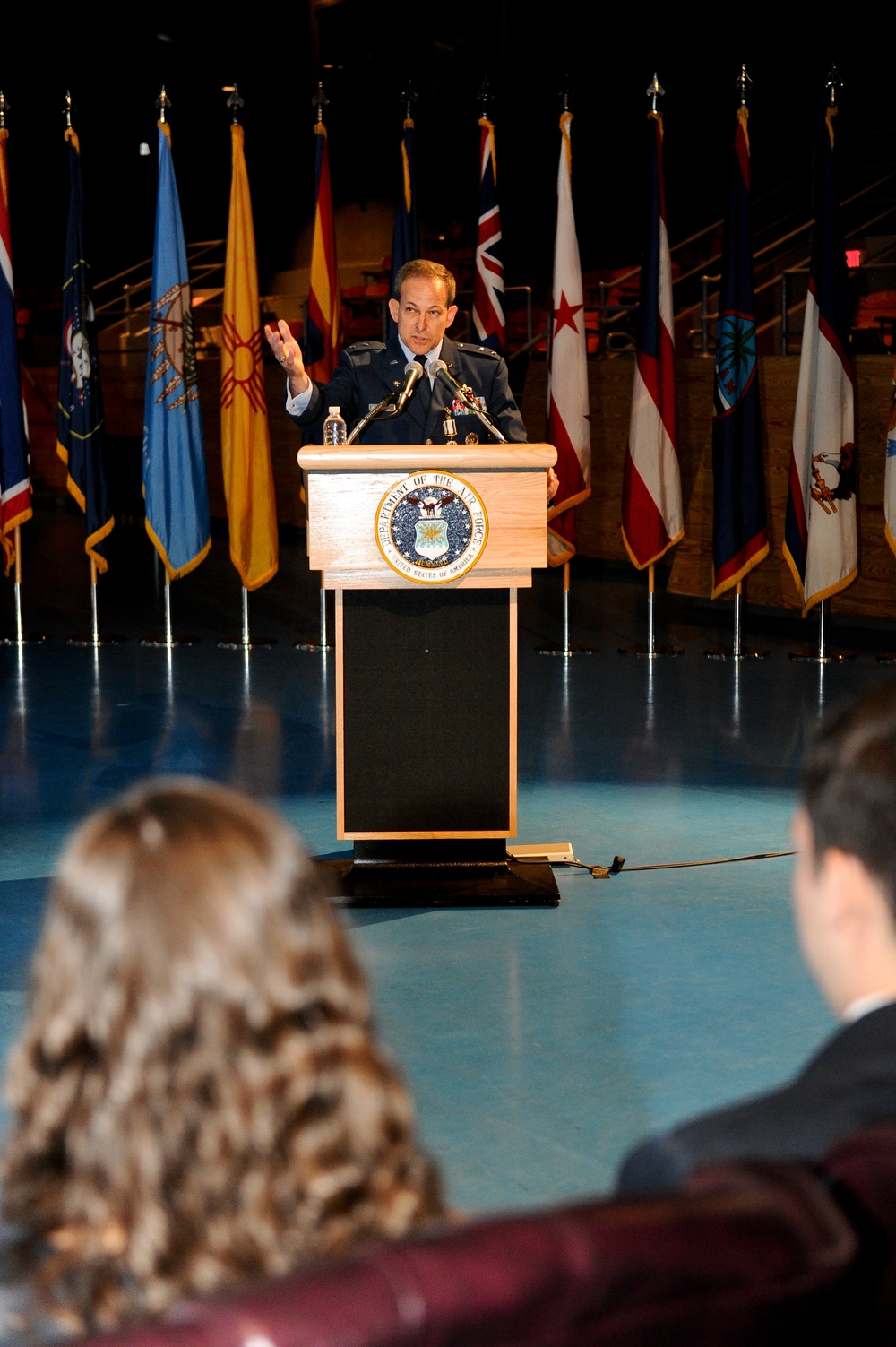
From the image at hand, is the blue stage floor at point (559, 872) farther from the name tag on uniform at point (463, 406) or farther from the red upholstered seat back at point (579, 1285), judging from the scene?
the red upholstered seat back at point (579, 1285)

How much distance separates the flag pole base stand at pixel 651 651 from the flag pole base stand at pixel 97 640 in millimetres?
2991

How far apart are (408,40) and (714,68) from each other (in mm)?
4039

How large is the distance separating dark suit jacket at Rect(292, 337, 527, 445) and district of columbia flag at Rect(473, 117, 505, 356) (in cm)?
394

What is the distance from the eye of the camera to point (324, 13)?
15984 millimetres

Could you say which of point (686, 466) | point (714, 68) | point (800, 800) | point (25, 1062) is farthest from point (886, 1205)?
point (714, 68)

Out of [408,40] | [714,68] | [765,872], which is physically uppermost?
[408,40]

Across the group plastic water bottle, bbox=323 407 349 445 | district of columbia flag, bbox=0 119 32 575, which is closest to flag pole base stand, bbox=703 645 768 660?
district of columbia flag, bbox=0 119 32 575

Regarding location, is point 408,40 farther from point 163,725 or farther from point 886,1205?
point 886,1205

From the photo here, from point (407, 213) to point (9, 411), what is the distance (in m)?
2.52

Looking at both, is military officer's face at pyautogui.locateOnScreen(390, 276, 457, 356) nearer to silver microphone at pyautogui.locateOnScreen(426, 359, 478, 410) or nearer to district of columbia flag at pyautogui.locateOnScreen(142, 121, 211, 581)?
silver microphone at pyautogui.locateOnScreen(426, 359, 478, 410)

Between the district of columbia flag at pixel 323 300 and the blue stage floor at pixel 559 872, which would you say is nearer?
the blue stage floor at pixel 559 872

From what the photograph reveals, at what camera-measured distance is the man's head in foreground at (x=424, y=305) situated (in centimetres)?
392

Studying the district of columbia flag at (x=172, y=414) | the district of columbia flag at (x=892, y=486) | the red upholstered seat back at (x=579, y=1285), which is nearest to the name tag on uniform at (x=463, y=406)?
the red upholstered seat back at (x=579, y=1285)

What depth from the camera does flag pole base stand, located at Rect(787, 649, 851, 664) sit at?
25.4ft
